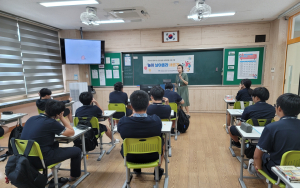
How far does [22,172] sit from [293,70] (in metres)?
5.62

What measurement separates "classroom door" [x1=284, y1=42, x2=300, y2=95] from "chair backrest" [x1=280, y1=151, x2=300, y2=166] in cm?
358

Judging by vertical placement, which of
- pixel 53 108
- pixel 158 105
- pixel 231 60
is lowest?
pixel 158 105

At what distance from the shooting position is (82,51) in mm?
5566

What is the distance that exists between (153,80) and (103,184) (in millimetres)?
4206

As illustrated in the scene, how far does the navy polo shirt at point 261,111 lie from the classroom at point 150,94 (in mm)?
17

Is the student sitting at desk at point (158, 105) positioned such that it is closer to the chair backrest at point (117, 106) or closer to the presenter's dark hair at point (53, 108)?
the chair backrest at point (117, 106)

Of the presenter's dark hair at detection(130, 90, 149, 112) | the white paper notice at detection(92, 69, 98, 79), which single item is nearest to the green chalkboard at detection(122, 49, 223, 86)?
the white paper notice at detection(92, 69, 98, 79)

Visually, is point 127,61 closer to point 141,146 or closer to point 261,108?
point 261,108

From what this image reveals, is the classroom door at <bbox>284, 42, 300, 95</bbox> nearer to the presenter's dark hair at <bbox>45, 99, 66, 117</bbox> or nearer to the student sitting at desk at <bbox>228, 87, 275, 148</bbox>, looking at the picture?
the student sitting at desk at <bbox>228, 87, 275, 148</bbox>

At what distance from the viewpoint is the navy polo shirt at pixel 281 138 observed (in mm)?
1466

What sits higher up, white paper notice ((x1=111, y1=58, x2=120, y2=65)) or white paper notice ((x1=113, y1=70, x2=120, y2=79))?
white paper notice ((x1=111, y1=58, x2=120, y2=65))

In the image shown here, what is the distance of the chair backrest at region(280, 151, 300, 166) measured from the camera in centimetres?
141

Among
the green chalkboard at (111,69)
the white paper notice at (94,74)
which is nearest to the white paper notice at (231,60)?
the green chalkboard at (111,69)

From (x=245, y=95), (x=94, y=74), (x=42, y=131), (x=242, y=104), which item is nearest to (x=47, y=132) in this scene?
Answer: (x=42, y=131)
